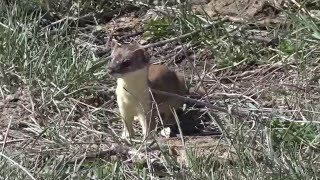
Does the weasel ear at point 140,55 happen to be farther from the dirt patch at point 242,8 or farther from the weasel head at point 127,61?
the dirt patch at point 242,8

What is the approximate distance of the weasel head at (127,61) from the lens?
4.71 meters

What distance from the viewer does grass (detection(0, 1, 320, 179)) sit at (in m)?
4.07

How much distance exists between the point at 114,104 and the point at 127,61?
63 cm

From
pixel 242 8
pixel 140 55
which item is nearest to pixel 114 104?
pixel 140 55

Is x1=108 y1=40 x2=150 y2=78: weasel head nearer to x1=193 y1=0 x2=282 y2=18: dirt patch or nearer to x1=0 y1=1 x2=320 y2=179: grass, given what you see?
x1=0 y1=1 x2=320 y2=179: grass

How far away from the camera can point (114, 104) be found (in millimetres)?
5324

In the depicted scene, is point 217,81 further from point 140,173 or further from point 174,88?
point 140,173

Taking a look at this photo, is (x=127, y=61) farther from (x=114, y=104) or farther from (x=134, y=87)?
(x=114, y=104)

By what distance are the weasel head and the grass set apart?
321 millimetres

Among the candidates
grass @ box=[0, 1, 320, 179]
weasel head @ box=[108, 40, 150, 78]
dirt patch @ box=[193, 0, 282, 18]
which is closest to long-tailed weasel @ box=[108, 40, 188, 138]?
weasel head @ box=[108, 40, 150, 78]

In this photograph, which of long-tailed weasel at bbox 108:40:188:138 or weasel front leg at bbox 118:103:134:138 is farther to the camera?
weasel front leg at bbox 118:103:134:138

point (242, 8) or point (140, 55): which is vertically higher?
point (140, 55)

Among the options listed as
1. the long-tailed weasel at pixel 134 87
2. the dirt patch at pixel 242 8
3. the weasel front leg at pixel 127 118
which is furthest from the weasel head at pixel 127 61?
the dirt patch at pixel 242 8

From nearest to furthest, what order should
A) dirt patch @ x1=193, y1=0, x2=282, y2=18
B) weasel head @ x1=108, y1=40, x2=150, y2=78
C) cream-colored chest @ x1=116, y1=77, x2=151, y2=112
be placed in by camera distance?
weasel head @ x1=108, y1=40, x2=150, y2=78
cream-colored chest @ x1=116, y1=77, x2=151, y2=112
dirt patch @ x1=193, y1=0, x2=282, y2=18
